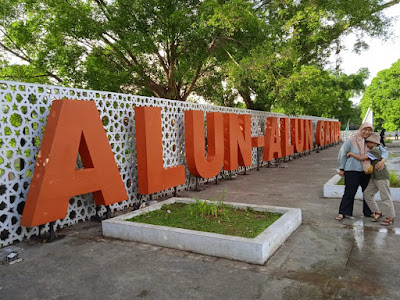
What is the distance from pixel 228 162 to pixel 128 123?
429 centimetres

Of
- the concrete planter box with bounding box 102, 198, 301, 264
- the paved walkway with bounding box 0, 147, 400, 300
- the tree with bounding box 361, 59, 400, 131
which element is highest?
the tree with bounding box 361, 59, 400, 131

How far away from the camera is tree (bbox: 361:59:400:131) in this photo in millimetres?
38688

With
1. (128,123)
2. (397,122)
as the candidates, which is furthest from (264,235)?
(397,122)

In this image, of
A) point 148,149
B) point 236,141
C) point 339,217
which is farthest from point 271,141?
point 339,217

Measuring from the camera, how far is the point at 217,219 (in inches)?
199

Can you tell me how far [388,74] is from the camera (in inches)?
1582

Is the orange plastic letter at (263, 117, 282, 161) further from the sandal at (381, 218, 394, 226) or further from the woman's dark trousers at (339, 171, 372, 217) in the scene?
the sandal at (381, 218, 394, 226)

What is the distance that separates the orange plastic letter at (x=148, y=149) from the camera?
6684mm

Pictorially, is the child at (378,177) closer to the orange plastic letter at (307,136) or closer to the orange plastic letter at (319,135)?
the orange plastic letter at (307,136)

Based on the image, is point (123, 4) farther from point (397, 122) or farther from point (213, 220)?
point (397, 122)

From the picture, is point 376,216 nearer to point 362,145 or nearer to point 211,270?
point 362,145

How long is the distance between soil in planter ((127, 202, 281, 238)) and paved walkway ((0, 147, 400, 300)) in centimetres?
51

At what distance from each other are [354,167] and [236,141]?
18.6 ft

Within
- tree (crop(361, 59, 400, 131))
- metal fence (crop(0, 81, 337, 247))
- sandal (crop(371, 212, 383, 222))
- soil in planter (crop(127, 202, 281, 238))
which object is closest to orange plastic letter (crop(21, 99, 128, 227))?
metal fence (crop(0, 81, 337, 247))
